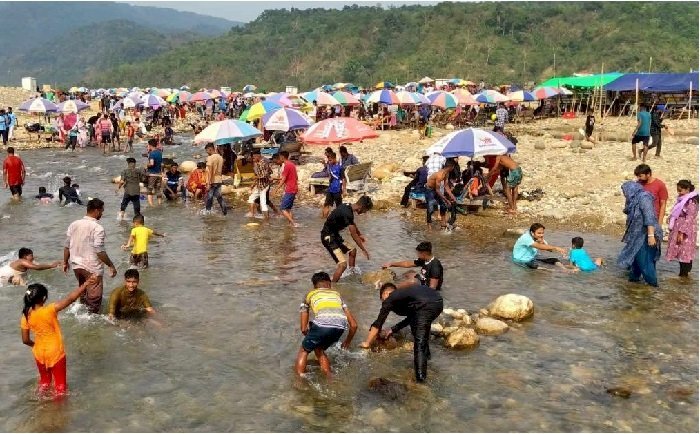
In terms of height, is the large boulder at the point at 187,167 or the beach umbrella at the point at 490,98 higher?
the beach umbrella at the point at 490,98

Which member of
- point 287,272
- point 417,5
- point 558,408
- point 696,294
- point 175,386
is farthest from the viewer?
point 417,5

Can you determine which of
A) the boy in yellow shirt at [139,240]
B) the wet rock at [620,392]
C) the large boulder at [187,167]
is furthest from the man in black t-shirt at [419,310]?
the large boulder at [187,167]

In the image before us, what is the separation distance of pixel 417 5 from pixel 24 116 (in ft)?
329

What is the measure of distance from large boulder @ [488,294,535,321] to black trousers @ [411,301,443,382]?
2194mm

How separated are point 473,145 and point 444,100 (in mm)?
19577

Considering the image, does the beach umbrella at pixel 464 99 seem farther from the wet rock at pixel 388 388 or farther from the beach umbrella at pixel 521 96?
the wet rock at pixel 388 388

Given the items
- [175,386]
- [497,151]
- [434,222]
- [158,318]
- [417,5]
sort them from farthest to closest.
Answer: [417,5]
[434,222]
[497,151]
[158,318]
[175,386]

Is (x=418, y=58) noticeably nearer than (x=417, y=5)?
Yes

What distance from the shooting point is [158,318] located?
884 cm

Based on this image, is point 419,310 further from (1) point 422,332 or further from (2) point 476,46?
(2) point 476,46

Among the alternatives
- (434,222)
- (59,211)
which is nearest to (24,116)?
(59,211)

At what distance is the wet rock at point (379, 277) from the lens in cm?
1040

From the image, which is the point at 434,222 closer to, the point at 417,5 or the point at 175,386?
the point at 175,386

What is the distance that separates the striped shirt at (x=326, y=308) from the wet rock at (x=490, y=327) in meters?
2.30
